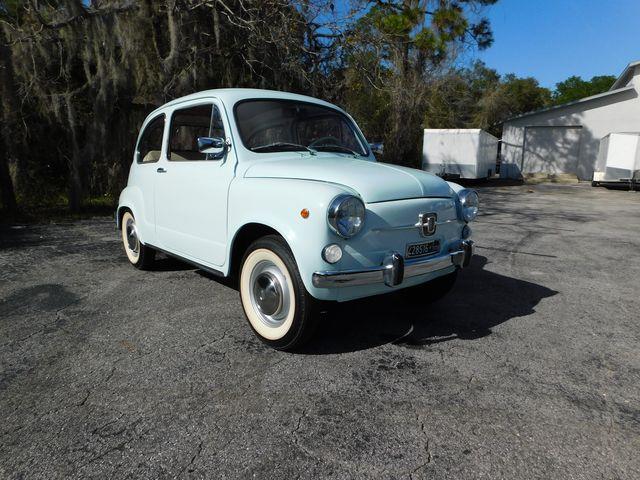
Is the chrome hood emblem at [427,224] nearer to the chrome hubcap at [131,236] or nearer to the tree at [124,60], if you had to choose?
the chrome hubcap at [131,236]

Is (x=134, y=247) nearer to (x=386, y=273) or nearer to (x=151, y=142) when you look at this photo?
(x=151, y=142)

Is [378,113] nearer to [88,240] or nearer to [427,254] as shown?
[88,240]

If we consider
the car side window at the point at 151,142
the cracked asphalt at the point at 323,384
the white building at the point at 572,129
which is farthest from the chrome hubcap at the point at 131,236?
the white building at the point at 572,129

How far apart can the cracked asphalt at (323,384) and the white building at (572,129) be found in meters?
22.6

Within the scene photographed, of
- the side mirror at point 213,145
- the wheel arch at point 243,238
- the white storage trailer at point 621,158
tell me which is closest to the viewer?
the wheel arch at point 243,238

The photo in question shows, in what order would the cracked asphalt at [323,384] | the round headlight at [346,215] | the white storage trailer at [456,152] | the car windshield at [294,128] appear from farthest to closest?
the white storage trailer at [456,152]
the car windshield at [294,128]
the round headlight at [346,215]
the cracked asphalt at [323,384]

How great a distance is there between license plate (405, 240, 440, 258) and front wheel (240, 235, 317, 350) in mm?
806

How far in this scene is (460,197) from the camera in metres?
3.72

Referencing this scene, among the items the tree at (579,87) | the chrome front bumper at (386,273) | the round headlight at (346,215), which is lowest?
the chrome front bumper at (386,273)

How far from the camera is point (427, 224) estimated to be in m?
3.24

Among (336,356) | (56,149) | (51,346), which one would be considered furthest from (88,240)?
(56,149)

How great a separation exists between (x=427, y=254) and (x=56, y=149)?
1230 cm

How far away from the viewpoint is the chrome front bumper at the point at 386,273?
9.16ft

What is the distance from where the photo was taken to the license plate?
320 centimetres
